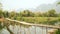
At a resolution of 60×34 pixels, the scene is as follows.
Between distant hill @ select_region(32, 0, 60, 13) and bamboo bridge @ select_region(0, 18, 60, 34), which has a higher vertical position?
distant hill @ select_region(32, 0, 60, 13)

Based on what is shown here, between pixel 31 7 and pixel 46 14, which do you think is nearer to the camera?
pixel 46 14

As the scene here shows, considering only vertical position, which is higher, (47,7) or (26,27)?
(47,7)

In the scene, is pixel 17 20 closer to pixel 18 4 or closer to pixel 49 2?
pixel 18 4

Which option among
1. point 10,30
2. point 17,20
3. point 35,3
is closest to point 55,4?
point 35,3

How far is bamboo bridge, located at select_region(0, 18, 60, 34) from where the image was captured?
9.63 ft

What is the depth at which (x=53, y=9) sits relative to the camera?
3.25 meters

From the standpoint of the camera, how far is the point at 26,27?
3.32m

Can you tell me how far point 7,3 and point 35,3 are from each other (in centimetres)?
60

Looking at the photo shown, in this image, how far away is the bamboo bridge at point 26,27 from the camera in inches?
116

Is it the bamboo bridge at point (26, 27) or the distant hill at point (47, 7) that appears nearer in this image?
the bamboo bridge at point (26, 27)

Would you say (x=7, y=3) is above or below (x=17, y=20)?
above

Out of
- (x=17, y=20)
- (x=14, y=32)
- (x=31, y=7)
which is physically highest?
(x=31, y=7)

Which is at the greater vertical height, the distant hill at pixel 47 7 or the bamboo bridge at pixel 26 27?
the distant hill at pixel 47 7

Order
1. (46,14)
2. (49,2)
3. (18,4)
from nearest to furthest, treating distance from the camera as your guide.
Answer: (46,14)
(49,2)
(18,4)
